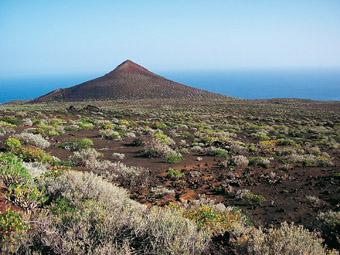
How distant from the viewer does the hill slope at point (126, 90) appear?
91.7 m

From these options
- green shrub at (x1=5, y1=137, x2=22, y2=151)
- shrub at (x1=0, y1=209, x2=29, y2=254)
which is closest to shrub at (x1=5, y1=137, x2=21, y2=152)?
green shrub at (x1=5, y1=137, x2=22, y2=151)

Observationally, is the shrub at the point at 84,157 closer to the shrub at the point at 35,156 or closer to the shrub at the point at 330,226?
the shrub at the point at 35,156

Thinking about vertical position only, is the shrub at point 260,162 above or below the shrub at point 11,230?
below

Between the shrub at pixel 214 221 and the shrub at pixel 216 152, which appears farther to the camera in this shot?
the shrub at pixel 216 152

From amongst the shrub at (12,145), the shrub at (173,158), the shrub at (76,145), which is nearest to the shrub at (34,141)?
the shrub at (76,145)

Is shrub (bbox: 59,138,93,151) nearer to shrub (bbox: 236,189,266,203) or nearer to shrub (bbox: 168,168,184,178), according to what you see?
shrub (bbox: 168,168,184,178)

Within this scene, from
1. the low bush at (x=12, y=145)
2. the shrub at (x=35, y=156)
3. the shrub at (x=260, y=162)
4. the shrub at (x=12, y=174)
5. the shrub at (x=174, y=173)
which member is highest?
the shrub at (x=12, y=174)

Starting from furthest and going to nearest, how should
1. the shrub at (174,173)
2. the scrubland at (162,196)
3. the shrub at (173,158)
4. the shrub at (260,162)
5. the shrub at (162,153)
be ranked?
the shrub at (162,153)
the shrub at (260,162)
the shrub at (173,158)
the shrub at (174,173)
the scrubland at (162,196)

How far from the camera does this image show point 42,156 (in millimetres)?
13117

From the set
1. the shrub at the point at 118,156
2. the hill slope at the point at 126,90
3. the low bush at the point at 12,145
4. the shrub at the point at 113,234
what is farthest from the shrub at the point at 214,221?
the hill slope at the point at 126,90

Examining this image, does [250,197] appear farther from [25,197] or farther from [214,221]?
[25,197]

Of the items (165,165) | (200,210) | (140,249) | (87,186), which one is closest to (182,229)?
(140,249)

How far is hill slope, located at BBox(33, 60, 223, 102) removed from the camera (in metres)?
91.7

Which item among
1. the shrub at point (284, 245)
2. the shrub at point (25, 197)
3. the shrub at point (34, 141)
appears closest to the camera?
the shrub at point (284, 245)
